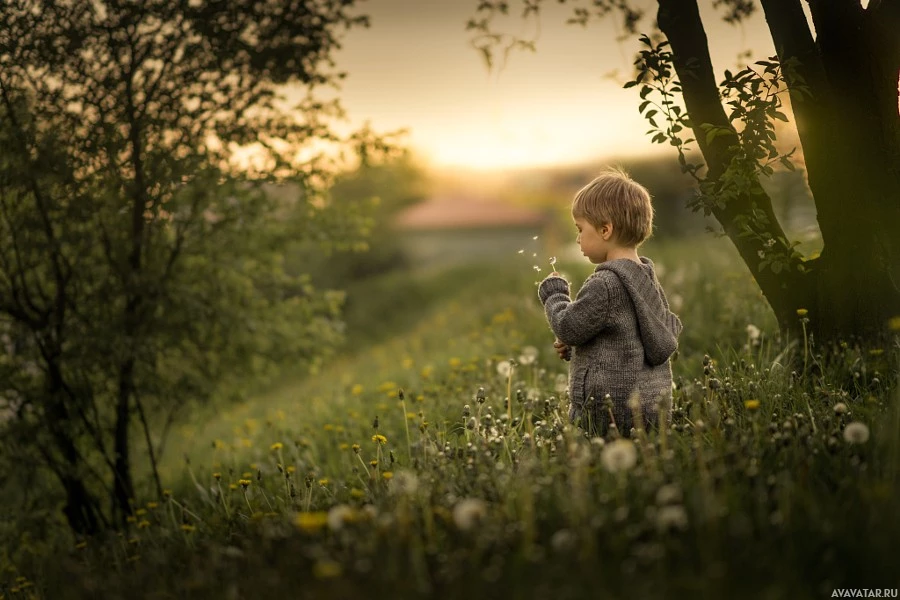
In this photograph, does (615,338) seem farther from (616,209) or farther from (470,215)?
(470,215)

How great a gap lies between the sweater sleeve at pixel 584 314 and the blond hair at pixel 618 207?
0.30 meters

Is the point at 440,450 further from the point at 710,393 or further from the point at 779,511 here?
the point at 779,511

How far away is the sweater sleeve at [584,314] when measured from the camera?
3.62m

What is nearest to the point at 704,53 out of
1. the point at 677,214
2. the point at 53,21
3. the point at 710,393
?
the point at 710,393

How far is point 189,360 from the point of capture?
5754 mm

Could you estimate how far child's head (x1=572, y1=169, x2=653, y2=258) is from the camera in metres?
3.71

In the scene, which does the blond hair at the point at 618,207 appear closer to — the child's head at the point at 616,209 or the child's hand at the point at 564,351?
the child's head at the point at 616,209

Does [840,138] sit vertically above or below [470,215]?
below

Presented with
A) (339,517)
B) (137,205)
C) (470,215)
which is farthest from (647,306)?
(470,215)

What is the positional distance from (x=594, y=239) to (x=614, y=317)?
43 centimetres

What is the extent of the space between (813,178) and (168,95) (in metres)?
4.18

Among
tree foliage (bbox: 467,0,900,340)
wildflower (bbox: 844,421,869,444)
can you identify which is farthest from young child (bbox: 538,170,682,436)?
wildflower (bbox: 844,421,869,444)

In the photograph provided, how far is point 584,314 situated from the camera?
143 inches

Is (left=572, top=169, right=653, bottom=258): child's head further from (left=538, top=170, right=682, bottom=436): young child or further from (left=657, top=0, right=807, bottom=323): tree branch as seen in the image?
(left=657, top=0, right=807, bottom=323): tree branch
